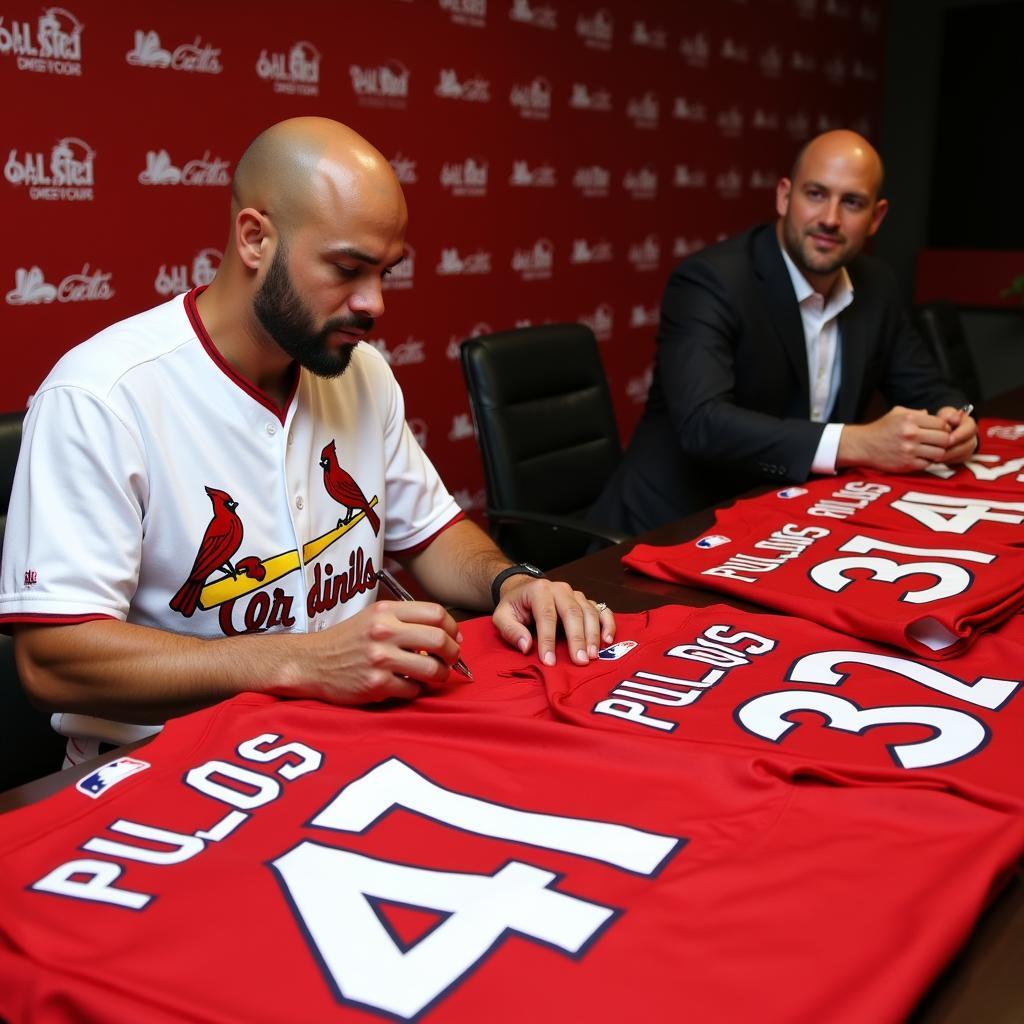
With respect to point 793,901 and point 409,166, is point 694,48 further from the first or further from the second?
point 793,901

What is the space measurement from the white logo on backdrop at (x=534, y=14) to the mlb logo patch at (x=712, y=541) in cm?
266

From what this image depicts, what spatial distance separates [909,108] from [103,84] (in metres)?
4.81

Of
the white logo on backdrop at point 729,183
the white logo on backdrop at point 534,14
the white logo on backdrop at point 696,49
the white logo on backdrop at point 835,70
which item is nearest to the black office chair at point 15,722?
the white logo on backdrop at point 534,14

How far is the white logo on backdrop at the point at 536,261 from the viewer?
3.79 m

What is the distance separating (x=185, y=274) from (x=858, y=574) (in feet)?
6.55

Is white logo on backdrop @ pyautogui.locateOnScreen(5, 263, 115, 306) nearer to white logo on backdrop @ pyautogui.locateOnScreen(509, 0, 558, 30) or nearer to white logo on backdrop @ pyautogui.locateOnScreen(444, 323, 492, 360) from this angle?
white logo on backdrop @ pyautogui.locateOnScreen(444, 323, 492, 360)

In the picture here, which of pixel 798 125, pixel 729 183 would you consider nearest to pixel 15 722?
pixel 729 183

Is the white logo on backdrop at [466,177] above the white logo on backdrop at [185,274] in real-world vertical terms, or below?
above

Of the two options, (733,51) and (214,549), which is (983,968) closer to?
(214,549)

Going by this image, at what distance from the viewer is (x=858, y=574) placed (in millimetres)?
1325

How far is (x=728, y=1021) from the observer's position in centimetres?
57

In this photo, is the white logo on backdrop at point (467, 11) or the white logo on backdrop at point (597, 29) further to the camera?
the white logo on backdrop at point (597, 29)

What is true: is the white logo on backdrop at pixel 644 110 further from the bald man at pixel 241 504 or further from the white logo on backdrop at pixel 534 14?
the bald man at pixel 241 504

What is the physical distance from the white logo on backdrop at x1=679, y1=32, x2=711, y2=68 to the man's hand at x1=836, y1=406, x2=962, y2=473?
304 cm
